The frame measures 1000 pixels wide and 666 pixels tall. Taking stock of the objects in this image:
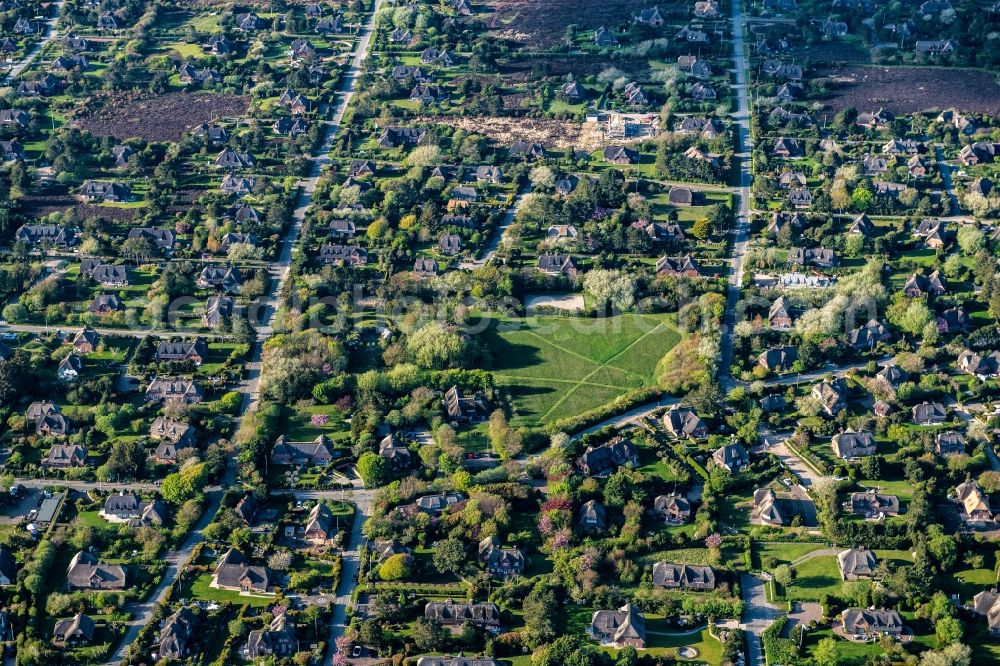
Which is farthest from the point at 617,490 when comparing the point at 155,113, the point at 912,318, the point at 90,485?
the point at 155,113

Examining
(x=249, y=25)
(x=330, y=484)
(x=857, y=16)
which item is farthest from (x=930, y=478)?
(x=249, y=25)

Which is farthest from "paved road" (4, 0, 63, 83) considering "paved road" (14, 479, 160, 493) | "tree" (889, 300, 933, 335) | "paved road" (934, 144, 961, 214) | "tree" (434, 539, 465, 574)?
"tree" (889, 300, 933, 335)

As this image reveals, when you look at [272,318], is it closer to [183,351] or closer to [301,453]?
[183,351]

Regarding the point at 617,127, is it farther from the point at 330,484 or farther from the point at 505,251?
the point at 330,484

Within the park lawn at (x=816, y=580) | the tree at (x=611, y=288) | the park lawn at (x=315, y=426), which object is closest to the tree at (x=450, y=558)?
the park lawn at (x=315, y=426)

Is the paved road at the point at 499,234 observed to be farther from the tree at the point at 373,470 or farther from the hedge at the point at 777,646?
the hedge at the point at 777,646

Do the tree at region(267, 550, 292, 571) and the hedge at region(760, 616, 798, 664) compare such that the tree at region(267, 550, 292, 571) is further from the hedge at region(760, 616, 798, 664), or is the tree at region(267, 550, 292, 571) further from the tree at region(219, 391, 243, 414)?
the hedge at region(760, 616, 798, 664)

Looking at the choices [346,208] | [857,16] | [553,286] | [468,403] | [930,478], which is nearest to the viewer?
[930,478]
